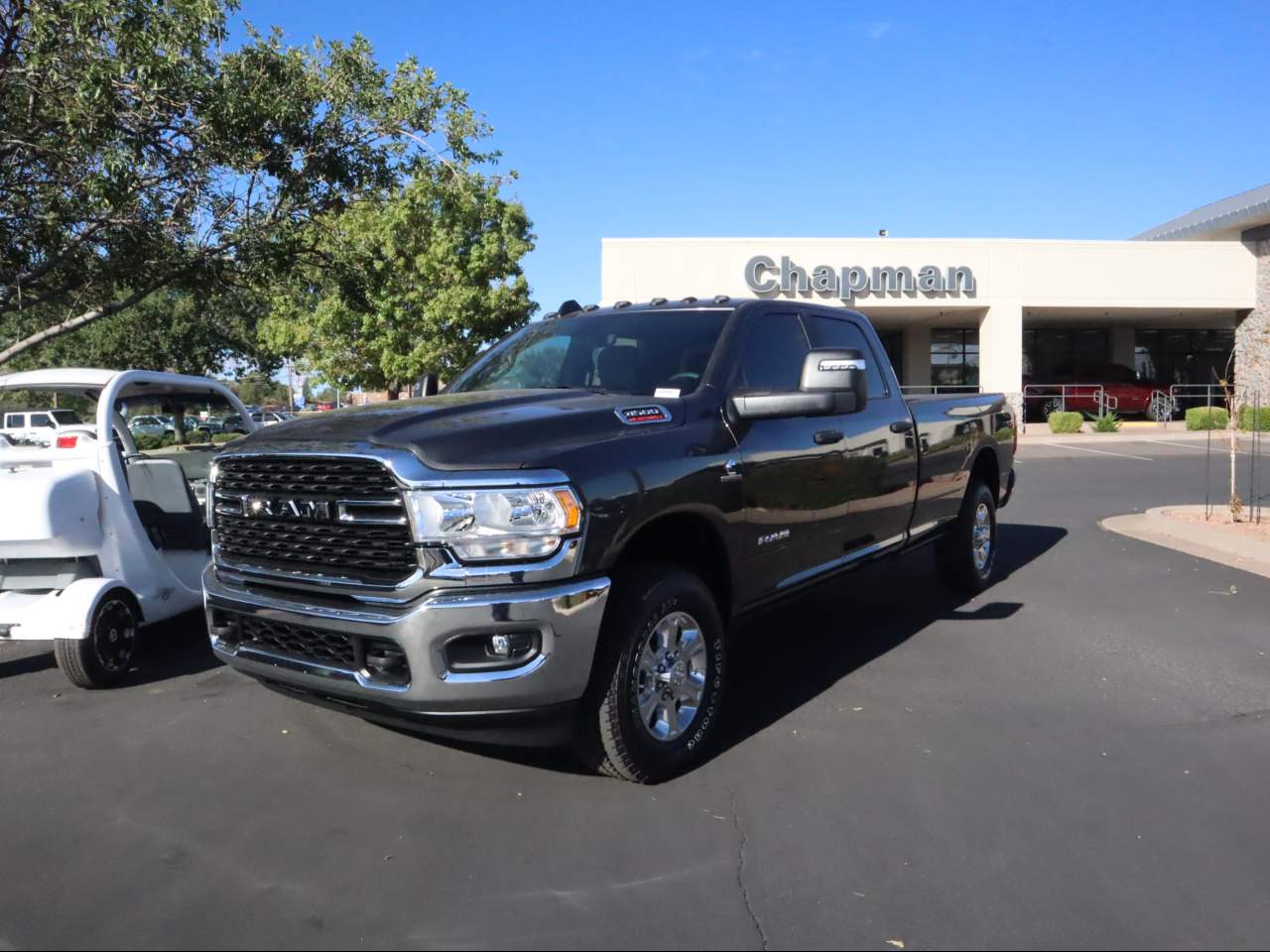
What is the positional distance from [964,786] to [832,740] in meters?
0.66

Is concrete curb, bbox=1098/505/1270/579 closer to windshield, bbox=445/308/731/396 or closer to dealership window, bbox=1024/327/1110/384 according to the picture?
windshield, bbox=445/308/731/396

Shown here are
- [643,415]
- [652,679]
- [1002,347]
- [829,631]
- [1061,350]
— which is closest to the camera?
[652,679]

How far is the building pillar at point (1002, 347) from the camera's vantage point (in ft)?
97.6

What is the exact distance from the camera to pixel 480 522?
3.34 m

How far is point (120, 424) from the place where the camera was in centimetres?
641

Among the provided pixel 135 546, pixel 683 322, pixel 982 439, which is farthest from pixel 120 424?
pixel 982 439

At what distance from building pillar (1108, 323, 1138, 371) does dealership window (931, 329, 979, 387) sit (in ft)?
18.4

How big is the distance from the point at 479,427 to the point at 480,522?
1.40 ft

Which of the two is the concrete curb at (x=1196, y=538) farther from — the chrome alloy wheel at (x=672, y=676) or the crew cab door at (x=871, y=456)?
the chrome alloy wheel at (x=672, y=676)

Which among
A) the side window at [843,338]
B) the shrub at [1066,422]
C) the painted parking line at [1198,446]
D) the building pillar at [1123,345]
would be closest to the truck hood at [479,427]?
the side window at [843,338]

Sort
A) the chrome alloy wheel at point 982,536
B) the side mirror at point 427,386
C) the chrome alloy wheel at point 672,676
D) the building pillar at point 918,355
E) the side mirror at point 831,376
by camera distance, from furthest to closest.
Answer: the building pillar at point 918,355 → the chrome alloy wheel at point 982,536 → the side mirror at point 427,386 → the side mirror at point 831,376 → the chrome alloy wheel at point 672,676

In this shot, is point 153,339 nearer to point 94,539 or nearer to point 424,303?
point 424,303

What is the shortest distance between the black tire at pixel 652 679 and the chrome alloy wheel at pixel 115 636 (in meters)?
2.98

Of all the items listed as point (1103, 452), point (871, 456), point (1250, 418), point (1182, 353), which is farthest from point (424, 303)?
point (1182, 353)
